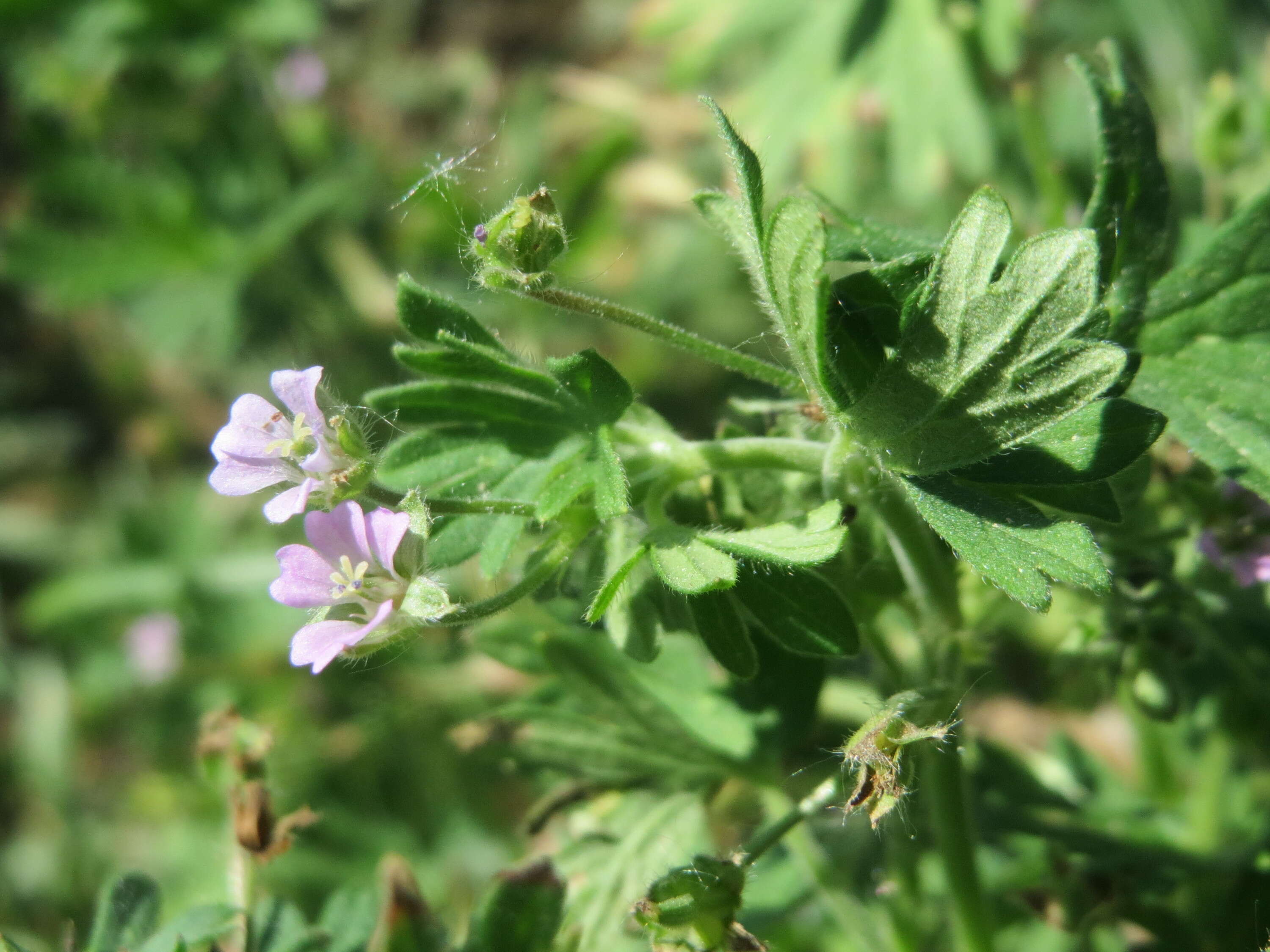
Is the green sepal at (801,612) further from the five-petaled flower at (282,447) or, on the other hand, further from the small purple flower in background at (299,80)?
the small purple flower in background at (299,80)

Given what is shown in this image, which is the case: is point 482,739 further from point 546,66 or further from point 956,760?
point 546,66

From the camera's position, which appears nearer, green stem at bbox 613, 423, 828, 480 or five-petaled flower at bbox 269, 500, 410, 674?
five-petaled flower at bbox 269, 500, 410, 674

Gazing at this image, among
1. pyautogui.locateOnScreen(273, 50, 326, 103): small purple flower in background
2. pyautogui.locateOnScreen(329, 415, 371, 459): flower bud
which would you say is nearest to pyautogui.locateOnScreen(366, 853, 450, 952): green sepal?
pyautogui.locateOnScreen(329, 415, 371, 459): flower bud

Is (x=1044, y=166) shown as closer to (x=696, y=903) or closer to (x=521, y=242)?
(x=521, y=242)

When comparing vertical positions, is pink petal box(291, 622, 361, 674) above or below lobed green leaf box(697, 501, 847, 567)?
below

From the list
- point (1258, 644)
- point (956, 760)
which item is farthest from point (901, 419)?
point (1258, 644)

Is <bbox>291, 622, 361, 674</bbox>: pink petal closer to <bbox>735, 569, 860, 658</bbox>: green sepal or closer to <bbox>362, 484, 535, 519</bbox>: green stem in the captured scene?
<bbox>362, 484, 535, 519</bbox>: green stem
